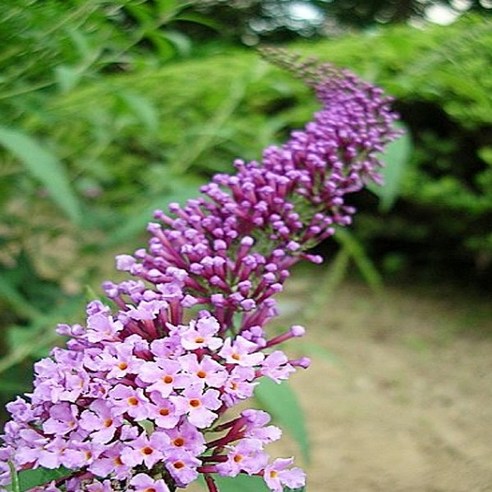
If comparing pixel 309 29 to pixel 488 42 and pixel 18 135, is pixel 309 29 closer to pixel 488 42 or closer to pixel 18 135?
pixel 488 42

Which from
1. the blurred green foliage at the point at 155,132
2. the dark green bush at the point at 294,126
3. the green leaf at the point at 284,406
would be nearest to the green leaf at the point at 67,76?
the blurred green foliage at the point at 155,132

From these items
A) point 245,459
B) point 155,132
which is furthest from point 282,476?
point 155,132

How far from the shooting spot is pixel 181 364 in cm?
43

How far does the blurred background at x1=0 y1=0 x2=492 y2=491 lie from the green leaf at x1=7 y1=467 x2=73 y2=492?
0.76ft

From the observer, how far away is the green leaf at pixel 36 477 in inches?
17.2

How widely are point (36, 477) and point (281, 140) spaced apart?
5.87ft

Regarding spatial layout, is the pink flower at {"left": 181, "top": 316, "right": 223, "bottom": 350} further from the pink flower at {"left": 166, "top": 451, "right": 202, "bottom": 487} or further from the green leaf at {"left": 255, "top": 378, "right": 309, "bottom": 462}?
the green leaf at {"left": 255, "top": 378, "right": 309, "bottom": 462}

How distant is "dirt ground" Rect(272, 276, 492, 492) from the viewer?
1346mm

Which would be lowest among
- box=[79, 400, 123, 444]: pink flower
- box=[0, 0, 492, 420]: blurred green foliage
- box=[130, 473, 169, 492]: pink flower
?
box=[0, 0, 492, 420]: blurred green foliage

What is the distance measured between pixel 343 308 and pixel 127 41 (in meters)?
1.48

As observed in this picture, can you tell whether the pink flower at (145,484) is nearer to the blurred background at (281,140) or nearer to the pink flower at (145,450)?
the pink flower at (145,450)

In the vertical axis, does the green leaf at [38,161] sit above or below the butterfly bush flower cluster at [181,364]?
below

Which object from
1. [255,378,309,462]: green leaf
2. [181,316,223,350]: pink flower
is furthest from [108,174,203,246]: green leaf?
[181,316,223,350]: pink flower

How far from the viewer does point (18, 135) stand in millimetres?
868
